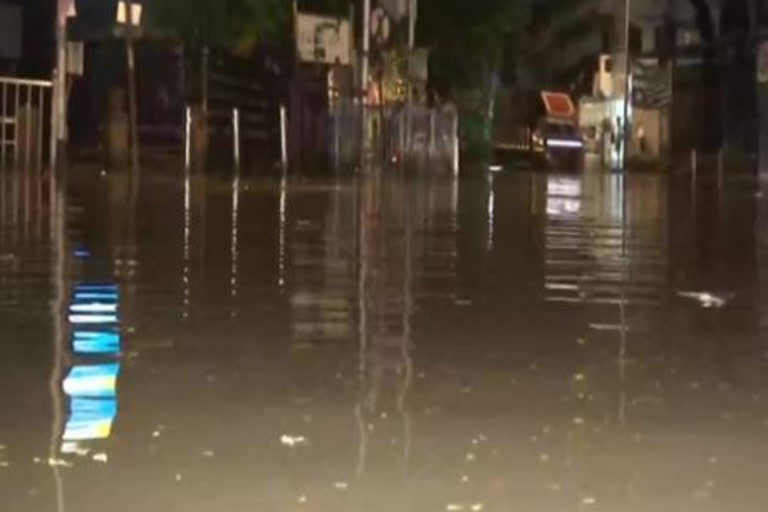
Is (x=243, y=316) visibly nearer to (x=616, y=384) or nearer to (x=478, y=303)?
(x=478, y=303)

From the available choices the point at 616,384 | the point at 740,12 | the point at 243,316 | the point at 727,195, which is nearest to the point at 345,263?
the point at 243,316

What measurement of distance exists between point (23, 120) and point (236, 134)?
3314 millimetres

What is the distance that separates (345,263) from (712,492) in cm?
341

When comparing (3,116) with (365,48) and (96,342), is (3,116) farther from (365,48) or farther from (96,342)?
(96,342)

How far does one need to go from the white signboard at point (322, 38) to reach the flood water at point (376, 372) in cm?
1014

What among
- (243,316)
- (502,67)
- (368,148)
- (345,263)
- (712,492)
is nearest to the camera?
(712,492)

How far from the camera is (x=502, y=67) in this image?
23062 millimetres

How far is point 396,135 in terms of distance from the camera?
1898cm

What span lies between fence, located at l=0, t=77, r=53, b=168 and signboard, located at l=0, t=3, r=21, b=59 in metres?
1.80

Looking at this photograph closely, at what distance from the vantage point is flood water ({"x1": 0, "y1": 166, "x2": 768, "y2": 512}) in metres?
2.30

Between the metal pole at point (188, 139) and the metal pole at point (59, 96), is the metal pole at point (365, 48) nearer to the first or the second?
the metal pole at point (188, 139)

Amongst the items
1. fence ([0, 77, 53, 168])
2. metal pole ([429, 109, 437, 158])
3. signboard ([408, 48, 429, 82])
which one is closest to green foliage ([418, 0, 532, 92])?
signboard ([408, 48, 429, 82])

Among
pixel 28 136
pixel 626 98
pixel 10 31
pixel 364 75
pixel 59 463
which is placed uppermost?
pixel 10 31

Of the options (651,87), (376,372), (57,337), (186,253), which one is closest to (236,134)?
(651,87)
